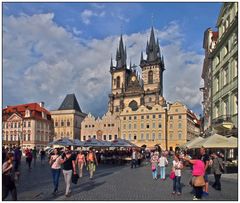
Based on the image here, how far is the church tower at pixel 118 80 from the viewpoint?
103 meters

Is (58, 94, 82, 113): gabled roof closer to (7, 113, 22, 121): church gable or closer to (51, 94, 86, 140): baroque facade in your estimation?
(51, 94, 86, 140): baroque facade

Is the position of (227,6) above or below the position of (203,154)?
above

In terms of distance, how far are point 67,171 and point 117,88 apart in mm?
96563

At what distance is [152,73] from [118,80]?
1225 cm

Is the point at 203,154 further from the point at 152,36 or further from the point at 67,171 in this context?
the point at 152,36

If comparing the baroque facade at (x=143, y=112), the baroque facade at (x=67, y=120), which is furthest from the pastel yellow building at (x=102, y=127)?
the baroque facade at (x=67, y=120)

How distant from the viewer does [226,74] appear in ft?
96.8

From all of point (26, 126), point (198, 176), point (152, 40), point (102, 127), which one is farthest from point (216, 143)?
point (152, 40)

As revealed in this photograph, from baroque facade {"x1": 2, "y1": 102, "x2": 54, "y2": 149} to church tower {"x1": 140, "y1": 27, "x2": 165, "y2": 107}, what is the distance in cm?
3193

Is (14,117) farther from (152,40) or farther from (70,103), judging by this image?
(152,40)

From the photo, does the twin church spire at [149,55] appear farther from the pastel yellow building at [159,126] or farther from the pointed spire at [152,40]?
the pastel yellow building at [159,126]

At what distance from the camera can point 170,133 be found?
87562 millimetres

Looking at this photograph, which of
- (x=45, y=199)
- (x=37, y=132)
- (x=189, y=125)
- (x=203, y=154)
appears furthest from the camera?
(x=189, y=125)

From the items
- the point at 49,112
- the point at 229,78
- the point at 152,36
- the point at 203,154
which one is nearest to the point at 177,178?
the point at 203,154
